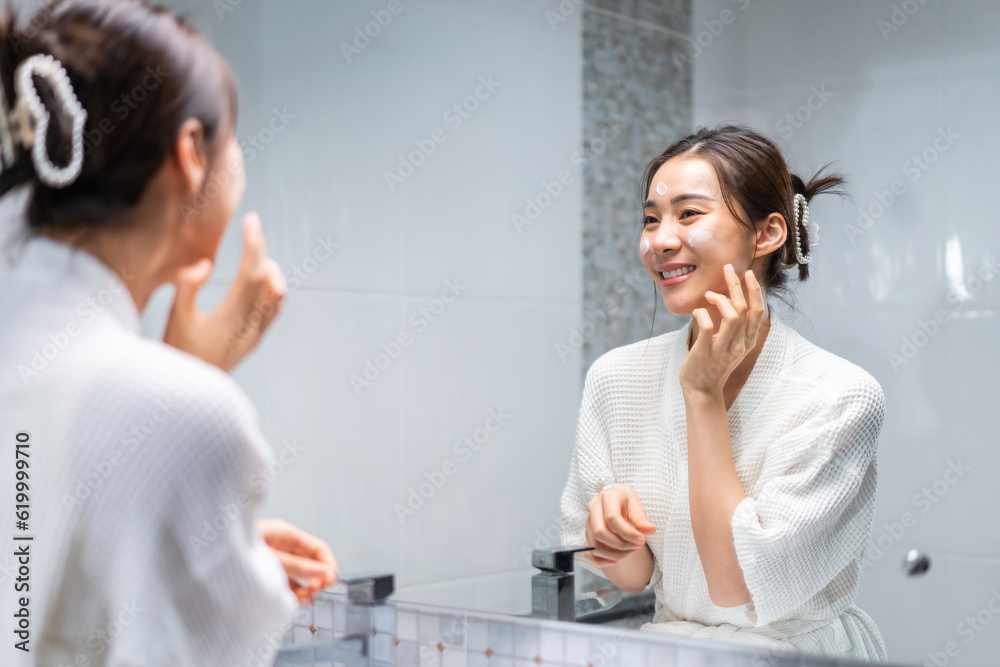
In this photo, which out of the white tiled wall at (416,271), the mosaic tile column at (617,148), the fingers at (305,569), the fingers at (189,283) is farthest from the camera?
the mosaic tile column at (617,148)

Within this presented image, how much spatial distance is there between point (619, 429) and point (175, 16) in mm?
564

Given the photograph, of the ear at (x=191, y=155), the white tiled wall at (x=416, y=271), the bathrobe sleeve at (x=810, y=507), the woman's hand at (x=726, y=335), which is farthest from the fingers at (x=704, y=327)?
the ear at (x=191, y=155)

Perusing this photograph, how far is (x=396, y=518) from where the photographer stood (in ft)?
3.99

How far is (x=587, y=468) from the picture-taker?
0.90m

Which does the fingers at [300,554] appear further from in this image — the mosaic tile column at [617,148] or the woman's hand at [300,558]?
the mosaic tile column at [617,148]

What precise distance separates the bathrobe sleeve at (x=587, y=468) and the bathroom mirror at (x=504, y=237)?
6 centimetres

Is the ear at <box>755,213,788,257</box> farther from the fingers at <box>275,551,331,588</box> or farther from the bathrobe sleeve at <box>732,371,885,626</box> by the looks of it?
the fingers at <box>275,551,331,588</box>

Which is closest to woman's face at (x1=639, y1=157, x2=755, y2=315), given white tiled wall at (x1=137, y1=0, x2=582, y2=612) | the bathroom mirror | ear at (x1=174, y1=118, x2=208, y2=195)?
the bathroom mirror

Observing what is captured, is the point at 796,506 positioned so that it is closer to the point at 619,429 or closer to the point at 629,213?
the point at 619,429

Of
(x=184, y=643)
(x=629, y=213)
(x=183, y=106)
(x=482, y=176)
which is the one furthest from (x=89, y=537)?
(x=629, y=213)

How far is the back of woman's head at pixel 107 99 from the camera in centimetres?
46

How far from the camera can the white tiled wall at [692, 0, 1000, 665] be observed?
998 mm

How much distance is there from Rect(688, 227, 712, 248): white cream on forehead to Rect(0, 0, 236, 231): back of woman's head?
0.47 m

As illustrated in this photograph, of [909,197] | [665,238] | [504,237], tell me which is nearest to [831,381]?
[665,238]
